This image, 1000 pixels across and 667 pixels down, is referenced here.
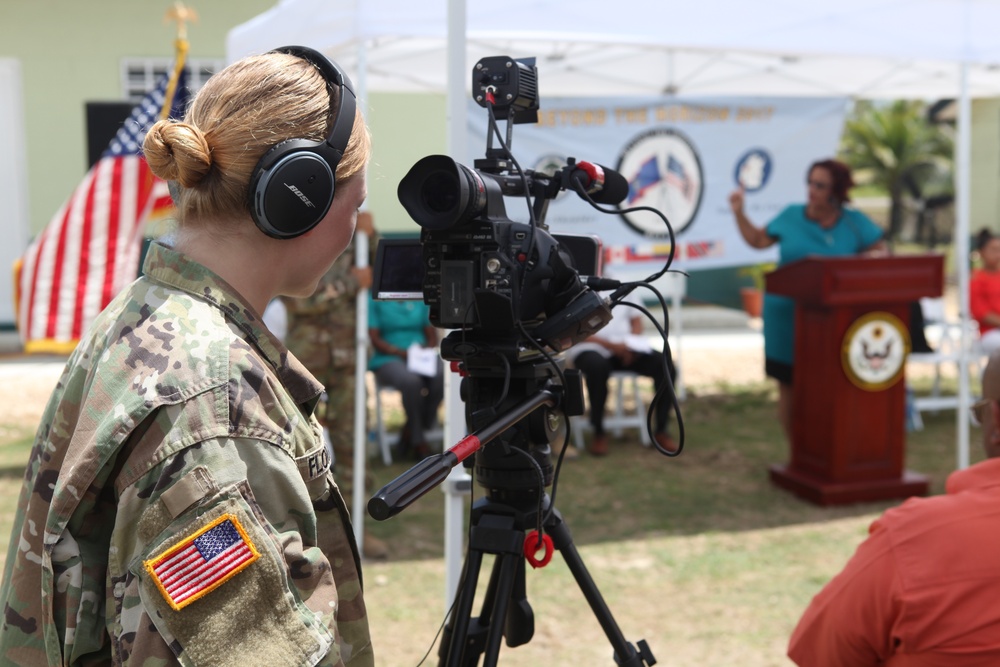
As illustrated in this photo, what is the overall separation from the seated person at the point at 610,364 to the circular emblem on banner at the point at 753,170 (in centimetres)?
150

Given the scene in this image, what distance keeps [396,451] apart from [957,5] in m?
4.41

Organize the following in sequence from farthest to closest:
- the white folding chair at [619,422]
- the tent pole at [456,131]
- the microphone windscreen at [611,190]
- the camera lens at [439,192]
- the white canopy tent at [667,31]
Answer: the white folding chair at [619,422] < the white canopy tent at [667,31] < the tent pole at [456,131] < the microphone windscreen at [611,190] < the camera lens at [439,192]

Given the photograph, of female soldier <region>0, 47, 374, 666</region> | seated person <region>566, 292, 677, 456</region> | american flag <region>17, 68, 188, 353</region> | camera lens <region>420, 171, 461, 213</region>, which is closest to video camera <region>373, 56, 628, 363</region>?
camera lens <region>420, 171, 461, 213</region>

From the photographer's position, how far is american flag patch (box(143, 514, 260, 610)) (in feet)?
3.51

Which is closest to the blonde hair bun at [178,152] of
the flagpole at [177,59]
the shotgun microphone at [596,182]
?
the shotgun microphone at [596,182]

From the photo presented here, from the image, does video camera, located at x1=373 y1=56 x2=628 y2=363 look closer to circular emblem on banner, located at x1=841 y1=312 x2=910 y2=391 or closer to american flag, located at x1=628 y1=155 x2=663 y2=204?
circular emblem on banner, located at x1=841 y1=312 x2=910 y2=391

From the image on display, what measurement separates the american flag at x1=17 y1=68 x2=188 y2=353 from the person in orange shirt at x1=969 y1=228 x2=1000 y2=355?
19.5 ft

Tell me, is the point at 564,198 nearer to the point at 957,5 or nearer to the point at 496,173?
the point at 957,5

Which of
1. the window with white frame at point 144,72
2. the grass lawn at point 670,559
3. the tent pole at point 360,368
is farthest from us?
the window with white frame at point 144,72

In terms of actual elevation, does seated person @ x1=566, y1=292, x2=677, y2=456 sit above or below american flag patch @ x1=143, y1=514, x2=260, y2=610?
below

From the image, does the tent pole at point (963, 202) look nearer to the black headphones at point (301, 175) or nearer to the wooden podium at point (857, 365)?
the wooden podium at point (857, 365)

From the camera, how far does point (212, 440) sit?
3.59 ft

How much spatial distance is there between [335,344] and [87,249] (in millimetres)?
2077

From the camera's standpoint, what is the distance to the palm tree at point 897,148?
2258cm
